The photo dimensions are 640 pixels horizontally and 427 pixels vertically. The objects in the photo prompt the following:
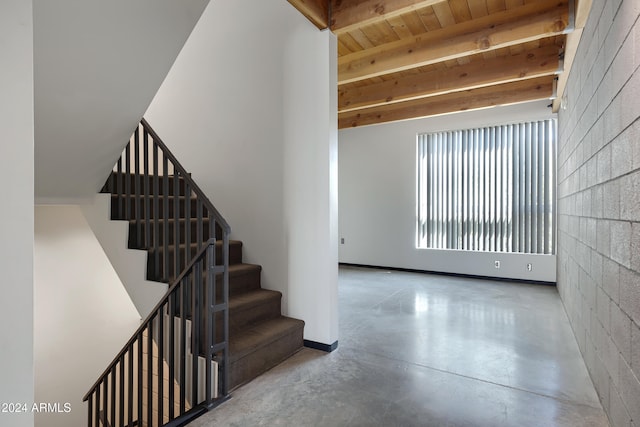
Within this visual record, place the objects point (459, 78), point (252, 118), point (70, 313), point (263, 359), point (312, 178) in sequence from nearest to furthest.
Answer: point (263, 359), point (312, 178), point (252, 118), point (70, 313), point (459, 78)

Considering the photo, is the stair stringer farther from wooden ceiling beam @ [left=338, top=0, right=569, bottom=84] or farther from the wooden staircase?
wooden ceiling beam @ [left=338, top=0, right=569, bottom=84]

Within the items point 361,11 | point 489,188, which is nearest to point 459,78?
point 489,188

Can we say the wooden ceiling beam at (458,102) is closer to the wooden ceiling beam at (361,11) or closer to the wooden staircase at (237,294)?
the wooden ceiling beam at (361,11)

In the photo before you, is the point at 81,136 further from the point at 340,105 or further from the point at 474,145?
the point at 474,145

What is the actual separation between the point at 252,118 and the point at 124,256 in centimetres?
178

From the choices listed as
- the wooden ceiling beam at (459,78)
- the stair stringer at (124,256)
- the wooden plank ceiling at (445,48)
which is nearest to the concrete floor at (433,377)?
the stair stringer at (124,256)

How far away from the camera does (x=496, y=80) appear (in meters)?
4.48

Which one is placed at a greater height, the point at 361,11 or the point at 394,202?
the point at 361,11

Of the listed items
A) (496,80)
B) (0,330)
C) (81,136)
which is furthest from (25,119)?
(496,80)

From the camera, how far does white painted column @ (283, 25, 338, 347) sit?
2969mm

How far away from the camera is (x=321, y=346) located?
3008 mm

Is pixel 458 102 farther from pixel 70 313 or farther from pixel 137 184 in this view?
pixel 70 313

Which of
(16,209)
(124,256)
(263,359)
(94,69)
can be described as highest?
(94,69)

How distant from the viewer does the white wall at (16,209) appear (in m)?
1.15
